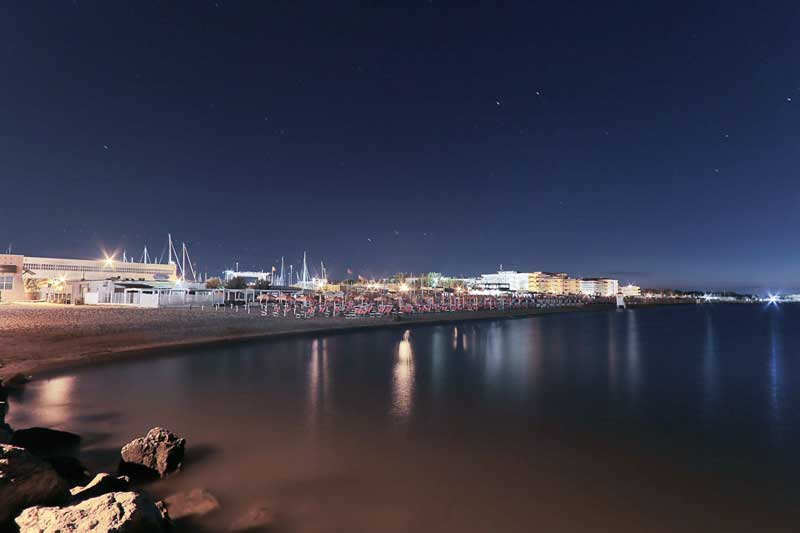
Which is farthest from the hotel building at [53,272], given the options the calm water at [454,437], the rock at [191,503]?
the rock at [191,503]

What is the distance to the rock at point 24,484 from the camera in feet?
14.8

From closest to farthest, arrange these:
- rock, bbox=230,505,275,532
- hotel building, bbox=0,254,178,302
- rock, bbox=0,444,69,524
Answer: rock, bbox=0,444,69,524
rock, bbox=230,505,275,532
hotel building, bbox=0,254,178,302

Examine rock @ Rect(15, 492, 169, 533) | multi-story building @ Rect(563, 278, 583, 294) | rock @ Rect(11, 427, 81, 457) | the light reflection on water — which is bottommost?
the light reflection on water

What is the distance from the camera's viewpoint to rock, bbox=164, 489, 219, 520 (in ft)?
19.8

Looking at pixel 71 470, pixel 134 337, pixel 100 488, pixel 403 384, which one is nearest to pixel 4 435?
pixel 71 470

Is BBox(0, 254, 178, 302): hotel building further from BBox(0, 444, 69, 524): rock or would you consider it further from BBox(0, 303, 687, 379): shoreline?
BBox(0, 444, 69, 524): rock

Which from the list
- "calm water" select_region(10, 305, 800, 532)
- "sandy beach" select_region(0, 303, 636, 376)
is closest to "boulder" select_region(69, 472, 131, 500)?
"calm water" select_region(10, 305, 800, 532)

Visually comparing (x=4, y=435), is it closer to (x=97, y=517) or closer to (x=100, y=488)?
(x=100, y=488)

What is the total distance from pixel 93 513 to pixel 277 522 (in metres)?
2.50

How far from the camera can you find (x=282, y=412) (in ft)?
38.5

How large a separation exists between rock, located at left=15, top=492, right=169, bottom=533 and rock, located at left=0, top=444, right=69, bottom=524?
0.35 meters

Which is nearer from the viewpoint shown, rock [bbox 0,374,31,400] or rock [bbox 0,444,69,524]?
rock [bbox 0,444,69,524]

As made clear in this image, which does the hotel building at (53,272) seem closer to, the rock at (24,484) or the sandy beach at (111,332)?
the sandy beach at (111,332)

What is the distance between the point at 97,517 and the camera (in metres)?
4.18
